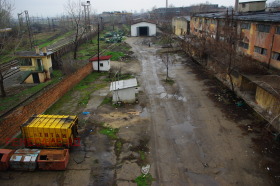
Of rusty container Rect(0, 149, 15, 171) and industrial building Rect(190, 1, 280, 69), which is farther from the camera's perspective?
industrial building Rect(190, 1, 280, 69)

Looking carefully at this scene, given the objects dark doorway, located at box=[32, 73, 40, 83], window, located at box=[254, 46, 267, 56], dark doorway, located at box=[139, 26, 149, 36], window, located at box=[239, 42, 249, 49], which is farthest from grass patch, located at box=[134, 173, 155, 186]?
dark doorway, located at box=[139, 26, 149, 36]

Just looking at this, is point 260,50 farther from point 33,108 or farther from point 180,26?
point 180,26

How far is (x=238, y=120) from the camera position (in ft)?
45.7

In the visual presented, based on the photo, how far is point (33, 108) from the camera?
1379cm

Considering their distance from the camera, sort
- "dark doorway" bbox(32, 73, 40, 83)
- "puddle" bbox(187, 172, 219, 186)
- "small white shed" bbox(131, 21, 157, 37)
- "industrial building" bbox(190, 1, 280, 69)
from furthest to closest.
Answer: "small white shed" bbox(131, 21, 157, 37)
"dark doorway" bbox(32, 73, 40, 83)
"industrial building" bbox(190, 1, 280, 69)
"puddle" bbox(187, 172, 219, 186)

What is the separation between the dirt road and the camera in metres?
9.46

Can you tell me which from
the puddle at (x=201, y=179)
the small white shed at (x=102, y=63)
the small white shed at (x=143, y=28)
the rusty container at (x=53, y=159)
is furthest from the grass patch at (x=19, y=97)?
the small white shed at (x=143, y=28)

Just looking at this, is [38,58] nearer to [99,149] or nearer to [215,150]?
[99,149]

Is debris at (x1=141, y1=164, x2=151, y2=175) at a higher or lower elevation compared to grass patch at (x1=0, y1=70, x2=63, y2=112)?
lower

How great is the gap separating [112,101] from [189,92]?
21.2 feet

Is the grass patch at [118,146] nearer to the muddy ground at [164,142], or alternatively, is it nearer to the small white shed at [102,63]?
the muddy ground at [164,142]

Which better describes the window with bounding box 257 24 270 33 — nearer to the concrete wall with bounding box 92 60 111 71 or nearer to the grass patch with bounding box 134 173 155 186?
the concrete wall with bounding box 92 60 111 71

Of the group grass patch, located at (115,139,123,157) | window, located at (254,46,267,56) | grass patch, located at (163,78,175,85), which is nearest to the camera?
grass patch, located at (115,139,123,157)

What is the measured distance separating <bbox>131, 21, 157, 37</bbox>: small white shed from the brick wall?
35.2m
